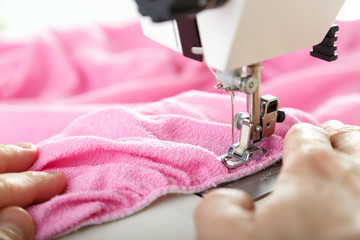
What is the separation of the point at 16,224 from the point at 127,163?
0.71ft

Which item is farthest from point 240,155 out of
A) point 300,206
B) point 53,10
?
point 53,10

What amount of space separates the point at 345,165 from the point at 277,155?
229mm

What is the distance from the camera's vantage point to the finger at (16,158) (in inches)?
30.1

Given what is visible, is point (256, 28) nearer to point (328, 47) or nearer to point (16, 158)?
point (328, 47)

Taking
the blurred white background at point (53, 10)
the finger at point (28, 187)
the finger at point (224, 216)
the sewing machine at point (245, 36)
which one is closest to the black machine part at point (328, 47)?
the sewing machine at point (245, 36)

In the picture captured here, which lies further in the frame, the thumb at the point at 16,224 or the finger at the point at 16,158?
the finger at the point at 16,158

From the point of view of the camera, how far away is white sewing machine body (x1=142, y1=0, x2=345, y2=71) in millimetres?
629

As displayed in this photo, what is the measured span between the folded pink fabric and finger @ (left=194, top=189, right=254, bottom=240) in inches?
5.7

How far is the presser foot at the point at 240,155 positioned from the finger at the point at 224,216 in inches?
6.8

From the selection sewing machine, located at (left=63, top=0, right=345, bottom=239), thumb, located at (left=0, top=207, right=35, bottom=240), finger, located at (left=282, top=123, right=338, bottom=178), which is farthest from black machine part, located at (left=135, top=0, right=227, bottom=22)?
thumb, located at (left=0, top=207, right=35, bottom=240)

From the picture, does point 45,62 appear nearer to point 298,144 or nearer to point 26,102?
point 26,102

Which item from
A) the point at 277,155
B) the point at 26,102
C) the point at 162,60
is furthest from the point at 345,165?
the point at 26,102

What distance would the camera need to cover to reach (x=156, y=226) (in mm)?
663

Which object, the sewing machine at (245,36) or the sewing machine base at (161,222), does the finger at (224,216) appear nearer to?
the sewing machine base at (161,222)
